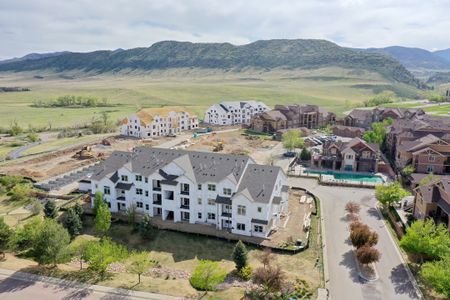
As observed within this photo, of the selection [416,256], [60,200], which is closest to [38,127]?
[60,200]

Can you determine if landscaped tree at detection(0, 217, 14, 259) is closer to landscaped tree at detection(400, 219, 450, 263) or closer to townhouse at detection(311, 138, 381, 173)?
landscaped tree at detection(400, 219, 450, 263)

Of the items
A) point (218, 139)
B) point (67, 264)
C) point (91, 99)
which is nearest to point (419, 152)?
point (218, 139)

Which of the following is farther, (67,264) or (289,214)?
(289,214)

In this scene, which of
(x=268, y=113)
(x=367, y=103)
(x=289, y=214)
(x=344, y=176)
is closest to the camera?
(x=289, y=214)

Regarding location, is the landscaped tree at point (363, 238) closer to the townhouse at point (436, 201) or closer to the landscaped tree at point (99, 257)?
the townhouse at point (436, 201)

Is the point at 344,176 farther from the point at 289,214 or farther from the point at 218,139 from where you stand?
the point at 218,139

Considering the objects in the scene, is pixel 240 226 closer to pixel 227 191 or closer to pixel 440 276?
pixel 227 191

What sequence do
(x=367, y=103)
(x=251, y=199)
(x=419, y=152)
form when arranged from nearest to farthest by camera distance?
(x=251, y=199) < (x=419, y=152) < (x=367, y=103)

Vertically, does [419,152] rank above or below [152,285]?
above
